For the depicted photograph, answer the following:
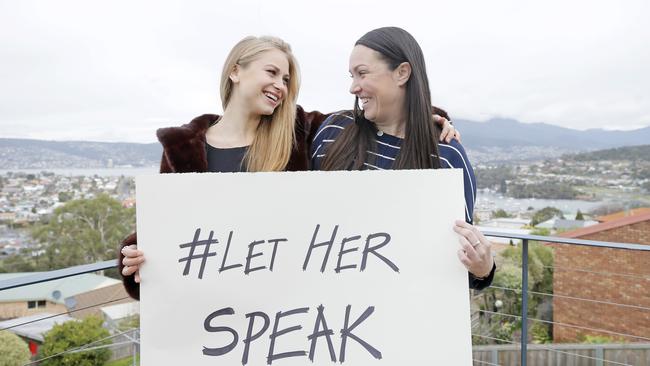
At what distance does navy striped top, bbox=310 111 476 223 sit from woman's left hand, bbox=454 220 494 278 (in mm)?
81

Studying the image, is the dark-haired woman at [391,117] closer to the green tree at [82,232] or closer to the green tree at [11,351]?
the green tree at [11,351]

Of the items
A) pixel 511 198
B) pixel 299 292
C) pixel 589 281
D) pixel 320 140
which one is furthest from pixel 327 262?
pixel 511 198

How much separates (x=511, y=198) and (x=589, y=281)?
9.33m

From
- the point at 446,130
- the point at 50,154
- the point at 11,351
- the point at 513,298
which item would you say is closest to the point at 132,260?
the point at 446,130

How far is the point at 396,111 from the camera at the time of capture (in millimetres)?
1124

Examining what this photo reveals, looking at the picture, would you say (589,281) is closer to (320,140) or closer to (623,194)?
(623,194)

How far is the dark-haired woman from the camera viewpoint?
1062mm

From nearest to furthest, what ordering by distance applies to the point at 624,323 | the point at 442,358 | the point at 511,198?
the point at 442,358
the point at 624,323
the point at 511,198

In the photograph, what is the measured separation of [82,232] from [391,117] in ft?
101

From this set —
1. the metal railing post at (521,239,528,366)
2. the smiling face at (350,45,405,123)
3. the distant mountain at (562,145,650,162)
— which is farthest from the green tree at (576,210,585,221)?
the smiling face at (350,45,405,123)

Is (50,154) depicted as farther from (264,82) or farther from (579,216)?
(579,216)

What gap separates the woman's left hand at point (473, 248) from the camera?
87 centimetres

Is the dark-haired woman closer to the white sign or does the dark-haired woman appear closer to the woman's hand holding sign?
the white sign

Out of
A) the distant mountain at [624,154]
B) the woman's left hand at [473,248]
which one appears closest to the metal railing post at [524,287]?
the woman's left hand at [473,248]
